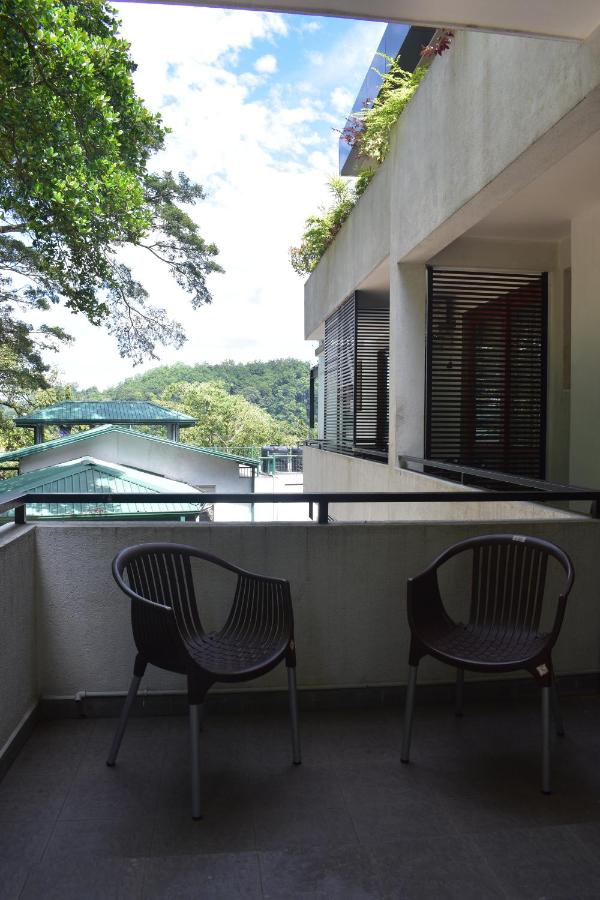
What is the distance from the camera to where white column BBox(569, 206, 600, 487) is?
5.55m

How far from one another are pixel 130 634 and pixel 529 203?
4783 millimetres

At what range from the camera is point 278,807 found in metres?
2.27

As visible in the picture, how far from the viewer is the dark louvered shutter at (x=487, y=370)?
280 inches

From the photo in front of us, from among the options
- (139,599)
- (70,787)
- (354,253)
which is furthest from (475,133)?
(354,253)

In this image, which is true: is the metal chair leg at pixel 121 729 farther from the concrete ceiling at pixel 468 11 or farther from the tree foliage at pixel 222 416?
the tree foliage at pixel 222 416

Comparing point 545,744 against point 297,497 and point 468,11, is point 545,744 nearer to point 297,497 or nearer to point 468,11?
point 297,497

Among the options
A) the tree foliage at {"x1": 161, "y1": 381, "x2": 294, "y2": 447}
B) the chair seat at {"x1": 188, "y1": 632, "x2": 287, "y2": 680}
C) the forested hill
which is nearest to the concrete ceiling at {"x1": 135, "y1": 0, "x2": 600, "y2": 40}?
the chair seat at {"x1": 188, "y1": 632, "x2": 287, "y2": 680}

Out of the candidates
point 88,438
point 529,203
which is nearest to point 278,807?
point 529,203

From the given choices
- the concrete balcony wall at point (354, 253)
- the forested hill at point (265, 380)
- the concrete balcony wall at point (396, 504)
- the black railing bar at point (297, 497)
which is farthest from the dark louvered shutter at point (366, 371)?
the forested hill at point (265, 380)

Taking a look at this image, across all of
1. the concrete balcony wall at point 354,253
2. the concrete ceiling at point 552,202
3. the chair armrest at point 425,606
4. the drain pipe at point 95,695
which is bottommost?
the drain pipe at point 95,695

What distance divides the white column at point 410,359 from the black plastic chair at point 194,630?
4.42 m

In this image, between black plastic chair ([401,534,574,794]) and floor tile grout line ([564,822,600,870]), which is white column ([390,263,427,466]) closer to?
black plastic chair ([401,534,574,794])

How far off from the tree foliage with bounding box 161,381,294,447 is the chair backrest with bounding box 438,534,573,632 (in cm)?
5155

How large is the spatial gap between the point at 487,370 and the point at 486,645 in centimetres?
508
